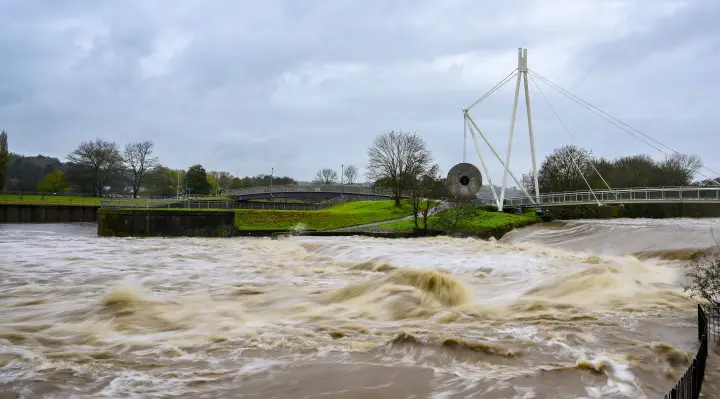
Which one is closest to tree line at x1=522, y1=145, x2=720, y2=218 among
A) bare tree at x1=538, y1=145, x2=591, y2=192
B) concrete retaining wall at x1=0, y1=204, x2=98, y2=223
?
bare tree at x1=538, y1=145, x2=591, y2=192

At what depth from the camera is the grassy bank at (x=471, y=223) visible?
4388cm

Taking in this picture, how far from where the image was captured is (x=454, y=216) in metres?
45.5

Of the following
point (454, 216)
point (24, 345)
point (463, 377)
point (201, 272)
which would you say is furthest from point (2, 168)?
point (463, 377)

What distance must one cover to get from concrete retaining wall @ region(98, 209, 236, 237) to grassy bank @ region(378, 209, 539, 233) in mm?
14455

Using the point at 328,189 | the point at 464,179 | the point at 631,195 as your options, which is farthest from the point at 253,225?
the point at 328,189

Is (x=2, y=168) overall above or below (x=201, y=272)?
above

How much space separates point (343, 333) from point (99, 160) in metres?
105

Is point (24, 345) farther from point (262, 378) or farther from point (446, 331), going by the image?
point (446, 331)

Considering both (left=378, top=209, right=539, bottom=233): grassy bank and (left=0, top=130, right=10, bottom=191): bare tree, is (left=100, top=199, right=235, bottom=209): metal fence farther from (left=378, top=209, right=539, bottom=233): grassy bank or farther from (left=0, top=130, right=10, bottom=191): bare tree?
(left=0, top=130, right=10, bottom=191): bare tree

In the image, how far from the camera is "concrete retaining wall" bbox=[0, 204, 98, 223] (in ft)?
243

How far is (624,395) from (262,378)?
193 inches

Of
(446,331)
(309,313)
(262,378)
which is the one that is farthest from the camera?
(309,313)

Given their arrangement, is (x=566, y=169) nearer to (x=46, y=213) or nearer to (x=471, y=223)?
(x=471, y=223)

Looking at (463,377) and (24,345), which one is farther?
(24,345)
